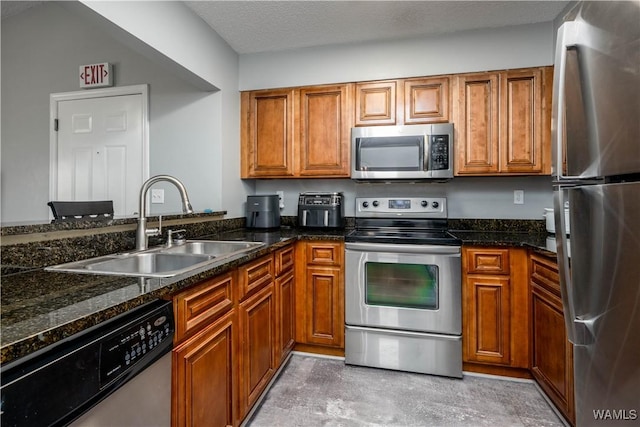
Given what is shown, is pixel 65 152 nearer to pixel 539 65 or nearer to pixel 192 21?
pixel 192 21

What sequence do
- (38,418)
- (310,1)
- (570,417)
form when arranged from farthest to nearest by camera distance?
(310,1)
(570,417)
(38,418)

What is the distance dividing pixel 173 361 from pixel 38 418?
447 millimetres

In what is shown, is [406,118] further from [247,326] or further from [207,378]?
[207,378]

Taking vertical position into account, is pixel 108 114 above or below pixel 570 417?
above

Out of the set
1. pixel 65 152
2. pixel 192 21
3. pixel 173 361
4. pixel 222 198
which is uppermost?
pixel 192 21

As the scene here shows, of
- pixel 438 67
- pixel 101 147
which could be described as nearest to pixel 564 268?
pixel 438 67

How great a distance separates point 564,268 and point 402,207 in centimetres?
178

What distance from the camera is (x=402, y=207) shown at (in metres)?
2.67

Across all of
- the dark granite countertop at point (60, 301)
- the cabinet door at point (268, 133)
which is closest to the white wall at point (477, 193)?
the cabinet door at point (268, 133)

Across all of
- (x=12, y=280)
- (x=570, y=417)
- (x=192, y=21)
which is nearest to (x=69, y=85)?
(x=192, y=21)

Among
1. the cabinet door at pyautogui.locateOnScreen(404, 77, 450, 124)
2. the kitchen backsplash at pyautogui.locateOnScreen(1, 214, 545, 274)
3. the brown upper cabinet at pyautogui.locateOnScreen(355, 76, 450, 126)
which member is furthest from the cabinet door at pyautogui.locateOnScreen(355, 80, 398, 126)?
the kitchen backsplash at pyautogui.locateOnScreen(1, 214, 545, 274)

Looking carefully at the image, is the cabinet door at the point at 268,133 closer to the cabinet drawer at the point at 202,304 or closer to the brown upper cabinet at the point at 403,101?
the brown upper cabinet at the point at 403,101

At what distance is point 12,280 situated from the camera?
104 centimetres

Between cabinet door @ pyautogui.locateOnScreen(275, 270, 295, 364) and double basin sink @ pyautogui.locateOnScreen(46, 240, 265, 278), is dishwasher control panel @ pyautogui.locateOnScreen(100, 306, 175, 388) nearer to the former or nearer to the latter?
double basin sink @ pyautogui.locateOnScreen(46, 240, 265, 278)
